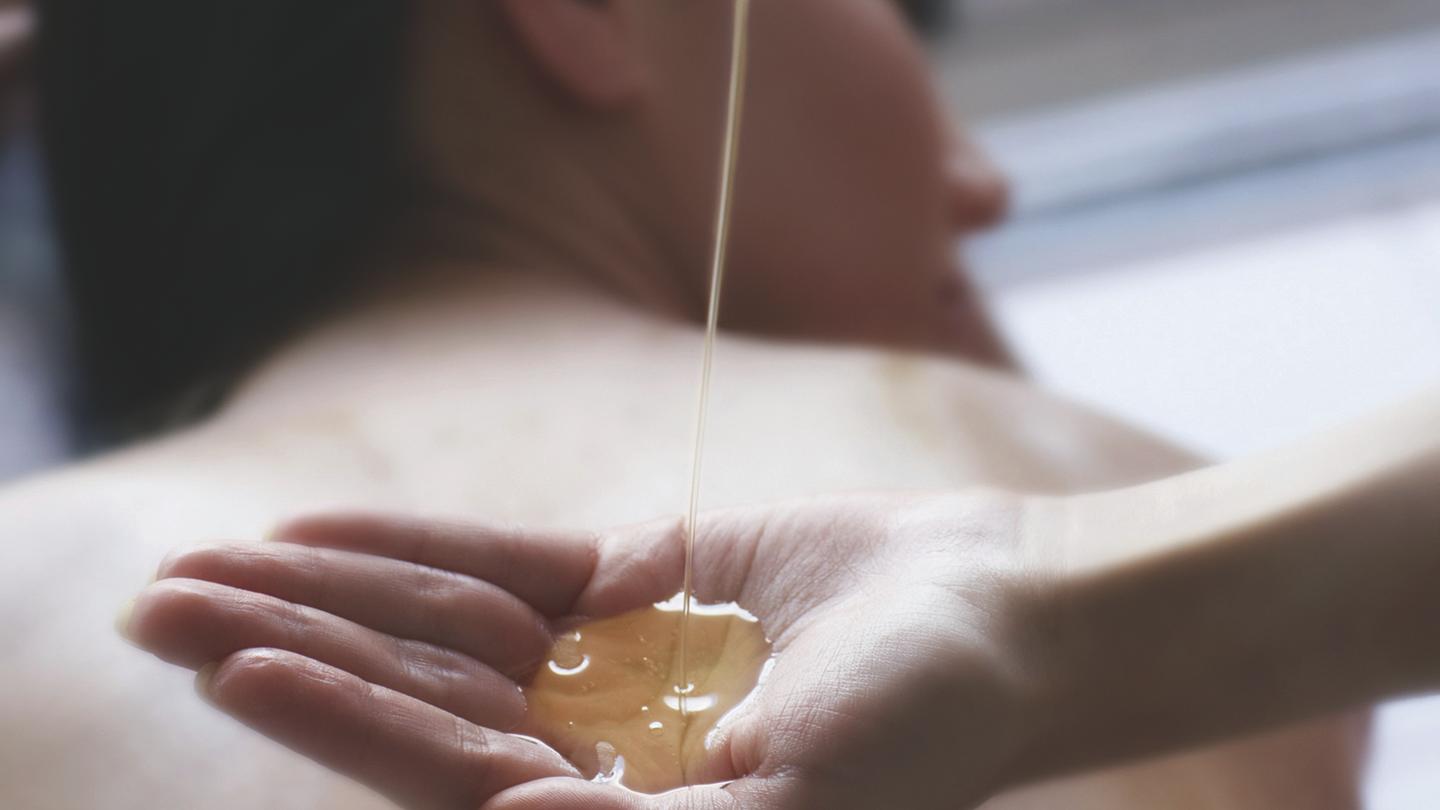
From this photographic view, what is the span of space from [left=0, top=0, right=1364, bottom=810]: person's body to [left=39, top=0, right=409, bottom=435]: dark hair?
0.06 meters

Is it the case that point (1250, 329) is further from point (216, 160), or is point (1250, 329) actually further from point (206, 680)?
point (206, 680)

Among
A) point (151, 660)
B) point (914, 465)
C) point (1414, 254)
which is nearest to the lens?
point (151, 660)

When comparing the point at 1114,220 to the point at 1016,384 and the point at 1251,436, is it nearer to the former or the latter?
the point at 1251,436

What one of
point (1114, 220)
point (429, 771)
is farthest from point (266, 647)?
point (1114, 220)

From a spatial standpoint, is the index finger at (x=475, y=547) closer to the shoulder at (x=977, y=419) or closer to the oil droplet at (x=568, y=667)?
the oil droplet at (x=568, y=667)

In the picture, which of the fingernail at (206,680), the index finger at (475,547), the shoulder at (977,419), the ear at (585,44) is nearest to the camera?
the fingernail at (206,680)

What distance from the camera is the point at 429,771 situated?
1.80 ft

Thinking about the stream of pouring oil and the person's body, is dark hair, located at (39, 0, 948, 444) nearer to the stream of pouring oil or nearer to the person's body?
the person's body

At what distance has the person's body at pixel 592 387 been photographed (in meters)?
0.65

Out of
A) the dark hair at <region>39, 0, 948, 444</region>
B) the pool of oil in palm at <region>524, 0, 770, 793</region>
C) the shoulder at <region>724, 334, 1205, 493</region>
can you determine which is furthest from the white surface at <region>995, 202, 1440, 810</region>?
the pool of oil in palm at <region>524, 0, 770, 793</region>

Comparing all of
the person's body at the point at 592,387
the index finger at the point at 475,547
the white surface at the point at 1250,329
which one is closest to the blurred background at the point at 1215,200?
the white surface at the point at 1250,329

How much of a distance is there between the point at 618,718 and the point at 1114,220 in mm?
1256

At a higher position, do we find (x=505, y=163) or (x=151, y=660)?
(x=505, y=163)

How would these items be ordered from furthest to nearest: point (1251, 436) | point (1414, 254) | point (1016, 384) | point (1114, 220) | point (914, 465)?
point (1114, 220)
point (1414, 254)
point (1251, 436)
point (1016, 384)
point (914, 465)
